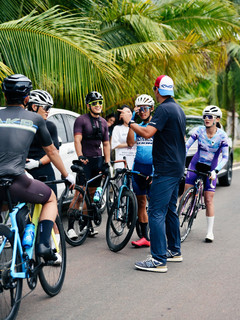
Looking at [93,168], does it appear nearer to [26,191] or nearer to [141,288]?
[141,288]

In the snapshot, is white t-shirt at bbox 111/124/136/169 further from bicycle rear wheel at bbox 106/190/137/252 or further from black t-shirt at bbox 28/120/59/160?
black t-shirt at bbox 28/120/59/160

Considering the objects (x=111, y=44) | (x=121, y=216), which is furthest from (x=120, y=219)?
(x=111, y=44)

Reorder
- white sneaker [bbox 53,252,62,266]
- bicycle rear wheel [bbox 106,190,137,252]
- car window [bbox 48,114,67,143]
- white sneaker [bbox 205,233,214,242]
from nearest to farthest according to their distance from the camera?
white sneaker [bbox 53,252,62,266]
bicycle rear wheel [bbox 106,190,137,252]
white sneaker [bbox 205,233,214,242]
car window [bbox 48,114,67,143]

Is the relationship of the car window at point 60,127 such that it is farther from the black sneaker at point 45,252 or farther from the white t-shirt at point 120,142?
the black sneaker at point 45,252

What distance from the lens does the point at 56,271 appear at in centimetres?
445

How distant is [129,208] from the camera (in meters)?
5.89

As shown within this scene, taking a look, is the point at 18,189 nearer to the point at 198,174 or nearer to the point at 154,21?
the point at 198,174

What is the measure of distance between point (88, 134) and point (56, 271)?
2.55 m

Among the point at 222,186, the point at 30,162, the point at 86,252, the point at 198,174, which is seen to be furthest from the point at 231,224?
the point at 222,186

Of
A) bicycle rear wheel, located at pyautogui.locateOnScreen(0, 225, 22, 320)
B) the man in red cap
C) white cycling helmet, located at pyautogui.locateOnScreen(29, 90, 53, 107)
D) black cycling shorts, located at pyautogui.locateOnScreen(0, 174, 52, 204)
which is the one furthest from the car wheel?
bicycle rear wheel, located at pyautogui.locateOnScreen(0, 225, 22, 320)

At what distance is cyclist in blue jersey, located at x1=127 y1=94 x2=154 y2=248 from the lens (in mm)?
6023

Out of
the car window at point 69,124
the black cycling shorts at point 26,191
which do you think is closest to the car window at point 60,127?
the car window at point 69,124

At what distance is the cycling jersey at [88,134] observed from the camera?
21.5ft

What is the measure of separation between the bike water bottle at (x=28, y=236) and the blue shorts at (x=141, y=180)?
2.50 m
